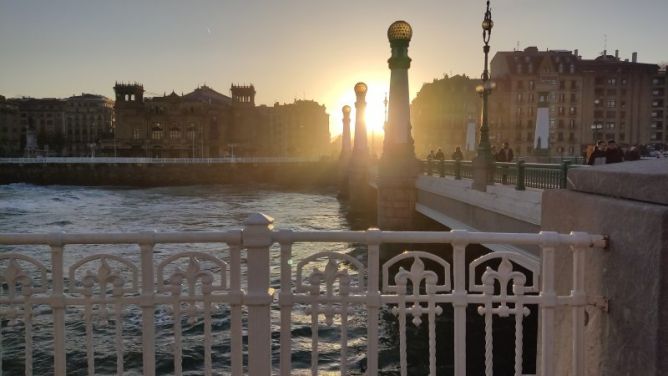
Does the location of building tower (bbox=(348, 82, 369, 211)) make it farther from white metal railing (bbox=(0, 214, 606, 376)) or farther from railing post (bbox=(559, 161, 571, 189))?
white metal railing (bbox=(0, 214, 606, 376))

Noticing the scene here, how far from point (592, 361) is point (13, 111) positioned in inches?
6507

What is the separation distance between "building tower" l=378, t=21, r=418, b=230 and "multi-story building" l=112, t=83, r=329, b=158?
304 ft

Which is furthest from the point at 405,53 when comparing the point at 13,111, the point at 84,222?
the point at 13,111

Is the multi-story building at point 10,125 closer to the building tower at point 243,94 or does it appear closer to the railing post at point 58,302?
the building tower at point 243,94

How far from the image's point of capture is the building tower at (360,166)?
36.0 metres

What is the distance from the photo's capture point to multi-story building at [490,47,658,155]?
86562mm

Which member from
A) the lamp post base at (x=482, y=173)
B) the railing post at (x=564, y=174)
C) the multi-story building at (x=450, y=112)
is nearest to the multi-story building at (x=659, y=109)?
the multi-story building at (x=450, y=112)

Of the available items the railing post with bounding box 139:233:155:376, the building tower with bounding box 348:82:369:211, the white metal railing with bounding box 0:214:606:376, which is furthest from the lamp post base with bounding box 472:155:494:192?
the building tower with bounding box 348:82:369:211

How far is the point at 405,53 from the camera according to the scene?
19.4m

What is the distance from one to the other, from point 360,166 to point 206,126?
82.4 metres

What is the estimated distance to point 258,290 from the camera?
3570mm

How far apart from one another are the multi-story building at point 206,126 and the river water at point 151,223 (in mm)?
37928

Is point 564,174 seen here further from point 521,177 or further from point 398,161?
point 398,161

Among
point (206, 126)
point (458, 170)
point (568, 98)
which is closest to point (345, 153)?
point (458, 170)
